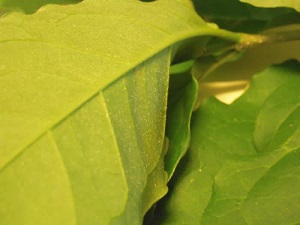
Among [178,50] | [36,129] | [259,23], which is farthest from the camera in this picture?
[259,23]

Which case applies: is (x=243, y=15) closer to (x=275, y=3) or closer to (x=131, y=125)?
(x=275, y=3)

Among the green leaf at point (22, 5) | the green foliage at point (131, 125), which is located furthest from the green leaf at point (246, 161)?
the green leaf at point (22, 5)

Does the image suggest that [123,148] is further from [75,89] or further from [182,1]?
[182,1]

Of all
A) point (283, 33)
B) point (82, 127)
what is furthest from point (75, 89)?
point (283, 33)

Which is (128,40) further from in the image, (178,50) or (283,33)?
(283,33)

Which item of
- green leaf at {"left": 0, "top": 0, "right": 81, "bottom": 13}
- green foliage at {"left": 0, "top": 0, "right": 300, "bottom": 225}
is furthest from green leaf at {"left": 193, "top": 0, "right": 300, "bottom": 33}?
green leaf at {"left": 0, "top": 0, "right": 81, "bottom": 13}

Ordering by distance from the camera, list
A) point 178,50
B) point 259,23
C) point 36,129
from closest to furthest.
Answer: point 36,129 → point 178,50 → point 259,23

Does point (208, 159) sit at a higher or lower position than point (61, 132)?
lower

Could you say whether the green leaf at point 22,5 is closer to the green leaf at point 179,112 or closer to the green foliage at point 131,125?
the green foliage at point 131,125

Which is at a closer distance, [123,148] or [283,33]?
[123,148]
